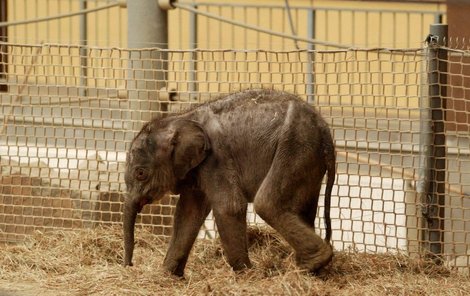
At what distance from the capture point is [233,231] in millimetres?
8703

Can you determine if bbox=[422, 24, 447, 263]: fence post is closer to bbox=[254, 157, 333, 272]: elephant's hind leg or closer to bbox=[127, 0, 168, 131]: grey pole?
bbox=[254, 157, 333, 272]: elephant's hind leg

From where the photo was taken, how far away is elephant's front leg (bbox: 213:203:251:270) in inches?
342

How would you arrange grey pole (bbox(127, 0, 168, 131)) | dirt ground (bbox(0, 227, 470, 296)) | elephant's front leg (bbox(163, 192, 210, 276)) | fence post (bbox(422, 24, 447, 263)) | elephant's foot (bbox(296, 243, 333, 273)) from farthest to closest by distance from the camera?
grey pole (bbox(127, 0, 168, 131)), fence post (bbox(422, 24, 447, 263)), elephant's front leg (bbox(163, 192, 210, 276)), elephant's foot (bbox(296, 243, 333, 273)), dirt ground (bbox(0, 227, 470, 296))

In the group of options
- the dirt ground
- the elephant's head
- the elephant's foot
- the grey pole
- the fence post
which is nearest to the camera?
the dirt ground

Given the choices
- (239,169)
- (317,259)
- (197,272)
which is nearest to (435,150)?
(317,259)

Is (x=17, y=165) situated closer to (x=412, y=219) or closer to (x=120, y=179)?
(x=120, y=179)

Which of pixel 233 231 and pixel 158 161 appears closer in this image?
pixel 233 231

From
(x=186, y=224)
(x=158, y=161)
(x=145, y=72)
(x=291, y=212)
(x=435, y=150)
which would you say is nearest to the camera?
(x=291, y=212)

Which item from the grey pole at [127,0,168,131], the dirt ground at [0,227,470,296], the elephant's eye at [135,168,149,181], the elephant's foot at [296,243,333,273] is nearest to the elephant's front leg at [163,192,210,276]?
the dirt ground at [0,227,470,296]

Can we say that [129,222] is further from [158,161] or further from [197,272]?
[197,272]

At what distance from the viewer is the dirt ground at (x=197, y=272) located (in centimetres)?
855

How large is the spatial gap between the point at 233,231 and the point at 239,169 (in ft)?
1.44

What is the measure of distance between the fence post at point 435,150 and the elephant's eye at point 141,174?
2.24 meters

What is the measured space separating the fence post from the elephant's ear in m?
1.89
